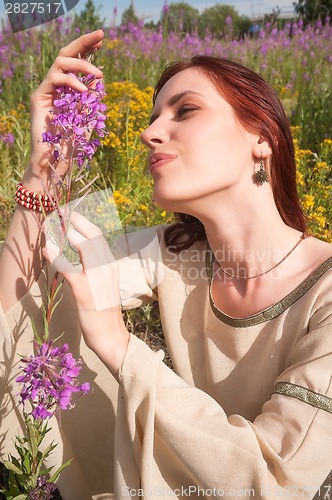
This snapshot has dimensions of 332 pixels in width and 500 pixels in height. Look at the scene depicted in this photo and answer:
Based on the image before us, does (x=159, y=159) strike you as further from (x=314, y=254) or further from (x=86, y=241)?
(x=314, y=254)

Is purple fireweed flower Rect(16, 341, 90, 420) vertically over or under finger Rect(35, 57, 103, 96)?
under

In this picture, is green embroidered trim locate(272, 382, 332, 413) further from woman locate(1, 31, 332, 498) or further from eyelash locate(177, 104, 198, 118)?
eyelash locate(177, 104, 198, 118)

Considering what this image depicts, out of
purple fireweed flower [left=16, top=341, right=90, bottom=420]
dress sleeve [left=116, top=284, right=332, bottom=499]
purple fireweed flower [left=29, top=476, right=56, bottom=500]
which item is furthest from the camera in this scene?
purple fireweed flower [left=29, top=476, right=56, bottom=500]

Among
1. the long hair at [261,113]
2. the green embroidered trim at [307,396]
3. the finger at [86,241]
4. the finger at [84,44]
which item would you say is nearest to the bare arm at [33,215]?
the finger at [84,44]

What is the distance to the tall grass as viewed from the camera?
125 inches

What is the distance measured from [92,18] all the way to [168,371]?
209 inches

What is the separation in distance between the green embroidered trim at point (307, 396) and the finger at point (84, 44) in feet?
3.28

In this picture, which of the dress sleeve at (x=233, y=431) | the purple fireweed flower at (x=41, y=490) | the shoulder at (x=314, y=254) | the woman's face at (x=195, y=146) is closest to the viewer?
the dress sleeve at (x=233, y=431)

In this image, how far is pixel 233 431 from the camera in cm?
122

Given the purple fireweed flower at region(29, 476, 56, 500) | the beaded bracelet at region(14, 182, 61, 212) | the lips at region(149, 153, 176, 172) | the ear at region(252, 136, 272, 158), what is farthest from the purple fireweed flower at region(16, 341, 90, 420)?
the ear at region(252, 136, 272, 158)

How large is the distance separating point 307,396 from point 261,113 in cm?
89

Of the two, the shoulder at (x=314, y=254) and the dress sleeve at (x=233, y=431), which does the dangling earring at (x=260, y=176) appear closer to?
the shoulder at (x=314, y=254)

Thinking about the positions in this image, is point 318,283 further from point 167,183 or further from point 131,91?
point 131,91

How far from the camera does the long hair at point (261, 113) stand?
1.59m
